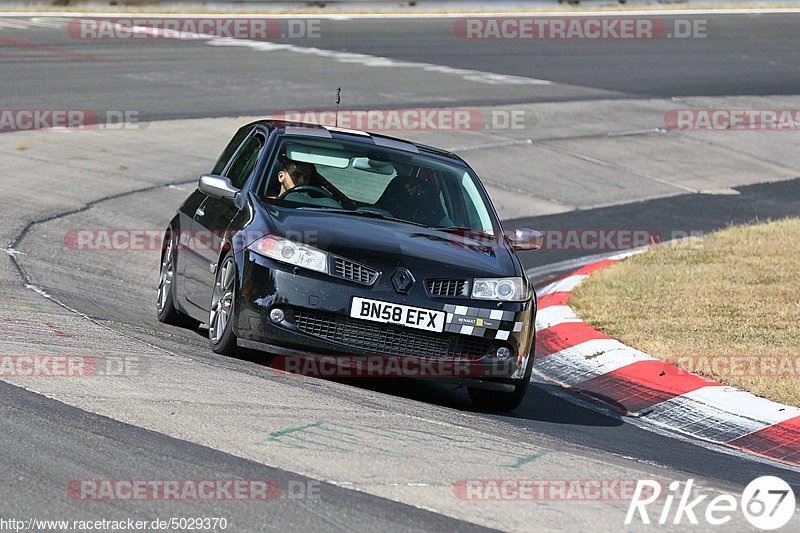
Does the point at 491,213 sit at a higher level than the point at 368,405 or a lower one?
higher

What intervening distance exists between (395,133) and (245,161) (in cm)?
953

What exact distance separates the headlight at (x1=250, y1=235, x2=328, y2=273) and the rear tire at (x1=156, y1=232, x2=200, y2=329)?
182cm

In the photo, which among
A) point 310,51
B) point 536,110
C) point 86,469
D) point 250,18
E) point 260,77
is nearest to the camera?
point 86,469

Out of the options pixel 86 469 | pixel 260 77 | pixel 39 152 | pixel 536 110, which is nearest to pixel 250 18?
pixel 260 77

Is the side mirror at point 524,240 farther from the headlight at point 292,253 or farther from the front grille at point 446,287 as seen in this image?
the headlight at point 292,253

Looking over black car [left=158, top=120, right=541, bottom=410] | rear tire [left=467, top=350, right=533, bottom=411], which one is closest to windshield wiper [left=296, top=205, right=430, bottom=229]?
Answer: black car [left=158, top=120, right=541, bottom=410]

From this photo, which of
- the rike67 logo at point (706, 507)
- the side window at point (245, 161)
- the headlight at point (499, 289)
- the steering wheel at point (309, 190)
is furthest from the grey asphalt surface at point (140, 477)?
the side window at point (245, 161)

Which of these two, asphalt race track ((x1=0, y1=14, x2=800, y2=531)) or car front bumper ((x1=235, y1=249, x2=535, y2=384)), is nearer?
asphalt race track ((x1=0, y1=14, x2=800, y2=531))

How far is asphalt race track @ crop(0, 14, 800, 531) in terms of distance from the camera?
532 centimetres

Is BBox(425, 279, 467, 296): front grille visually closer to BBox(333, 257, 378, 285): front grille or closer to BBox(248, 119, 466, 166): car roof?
BBox(333, 257, 378, 285): front grille

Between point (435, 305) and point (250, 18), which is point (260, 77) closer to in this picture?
point (250, 18)

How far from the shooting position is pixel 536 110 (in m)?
21.2

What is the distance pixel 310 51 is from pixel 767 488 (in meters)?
20.9

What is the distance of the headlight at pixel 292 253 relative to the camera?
746cm
